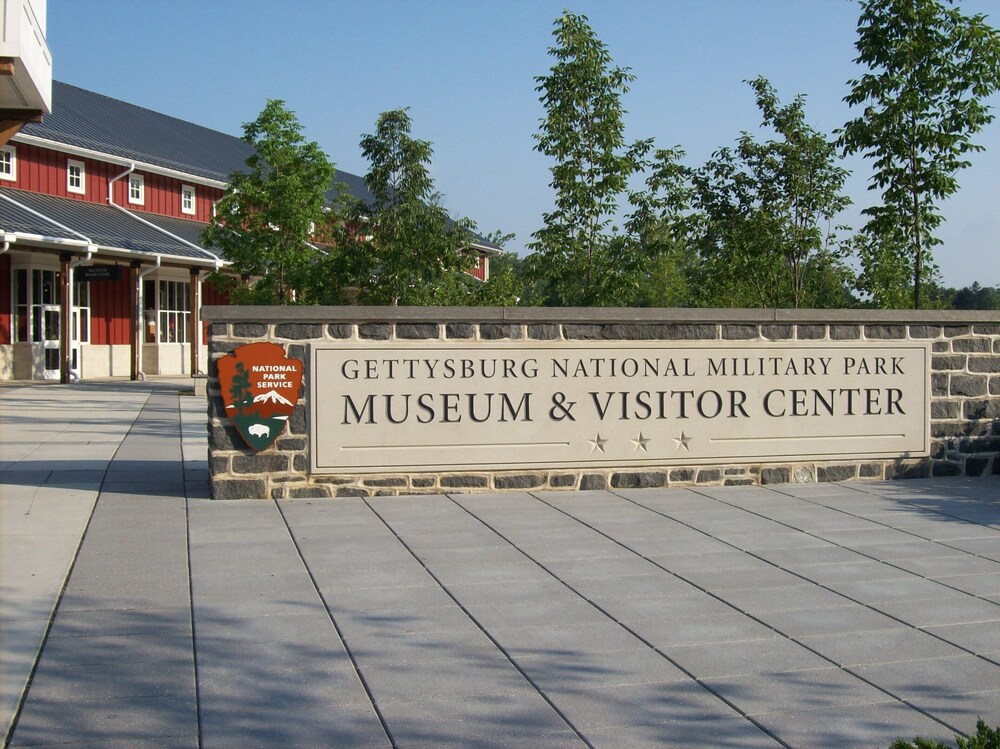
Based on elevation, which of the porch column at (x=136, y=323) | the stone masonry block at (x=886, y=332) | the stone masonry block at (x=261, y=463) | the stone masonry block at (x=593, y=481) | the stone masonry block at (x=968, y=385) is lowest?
the stone masonry block at (x=593, y=481)

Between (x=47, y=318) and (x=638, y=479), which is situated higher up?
(x=47, y=318)

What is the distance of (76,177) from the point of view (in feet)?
104

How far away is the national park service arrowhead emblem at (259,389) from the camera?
9.14 metres

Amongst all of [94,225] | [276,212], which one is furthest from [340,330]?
[94,225]

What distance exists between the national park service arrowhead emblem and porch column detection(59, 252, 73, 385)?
19459 mm

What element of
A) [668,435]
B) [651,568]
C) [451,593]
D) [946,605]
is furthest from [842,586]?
[668,435]

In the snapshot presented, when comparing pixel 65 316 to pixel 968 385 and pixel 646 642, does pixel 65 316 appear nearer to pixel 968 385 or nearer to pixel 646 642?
pixel 968 385

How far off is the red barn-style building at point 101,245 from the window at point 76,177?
3 centimetres

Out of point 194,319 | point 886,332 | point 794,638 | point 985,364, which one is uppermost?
point 194,319

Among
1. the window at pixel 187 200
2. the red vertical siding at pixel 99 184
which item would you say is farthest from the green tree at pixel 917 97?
the window at pixel 187 200

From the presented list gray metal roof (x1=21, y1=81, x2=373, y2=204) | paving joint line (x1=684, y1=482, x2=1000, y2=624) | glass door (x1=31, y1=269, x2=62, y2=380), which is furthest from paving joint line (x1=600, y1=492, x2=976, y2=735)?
glass door (x1=31, y1=269, x2=62, y2=380)

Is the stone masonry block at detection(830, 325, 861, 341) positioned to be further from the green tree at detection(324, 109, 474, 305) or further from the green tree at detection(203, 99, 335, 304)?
the green tree at detection(203, 99, 335, 304)

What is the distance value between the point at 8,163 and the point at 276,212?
8658mm

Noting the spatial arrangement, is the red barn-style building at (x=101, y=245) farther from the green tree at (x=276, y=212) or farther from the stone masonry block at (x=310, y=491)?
the stone masonry block at (x=310, y=491)
